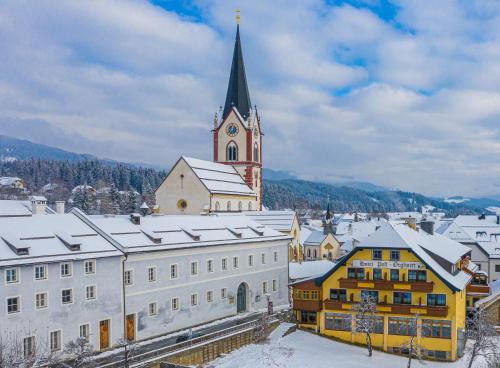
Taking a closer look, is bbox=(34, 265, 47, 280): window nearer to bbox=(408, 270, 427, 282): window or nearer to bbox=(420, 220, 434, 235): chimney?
bbox=(408, 270, 427, 282): window

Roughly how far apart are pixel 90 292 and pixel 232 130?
56.5 metres

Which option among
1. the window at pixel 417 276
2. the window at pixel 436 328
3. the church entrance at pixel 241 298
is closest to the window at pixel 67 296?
the church entrance at pixel 241 298

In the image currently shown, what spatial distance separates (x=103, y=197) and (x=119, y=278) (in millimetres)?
131244

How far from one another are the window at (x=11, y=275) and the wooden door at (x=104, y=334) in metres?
8.01

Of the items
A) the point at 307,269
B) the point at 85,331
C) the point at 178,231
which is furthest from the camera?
the point at 307,269

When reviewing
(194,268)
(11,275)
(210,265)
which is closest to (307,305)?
(210,265)

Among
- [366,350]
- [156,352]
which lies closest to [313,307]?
[366,350]

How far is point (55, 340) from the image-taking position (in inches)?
1403

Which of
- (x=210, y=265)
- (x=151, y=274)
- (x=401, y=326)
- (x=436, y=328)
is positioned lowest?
(x=401, y=326)

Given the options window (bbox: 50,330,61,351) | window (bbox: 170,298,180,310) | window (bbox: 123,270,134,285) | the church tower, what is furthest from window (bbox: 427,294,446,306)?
the church tower

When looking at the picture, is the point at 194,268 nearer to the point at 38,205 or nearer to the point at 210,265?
the point at 210,265

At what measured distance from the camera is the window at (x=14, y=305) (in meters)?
33.0

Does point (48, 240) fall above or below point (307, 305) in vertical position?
above

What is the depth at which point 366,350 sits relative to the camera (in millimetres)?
46719
